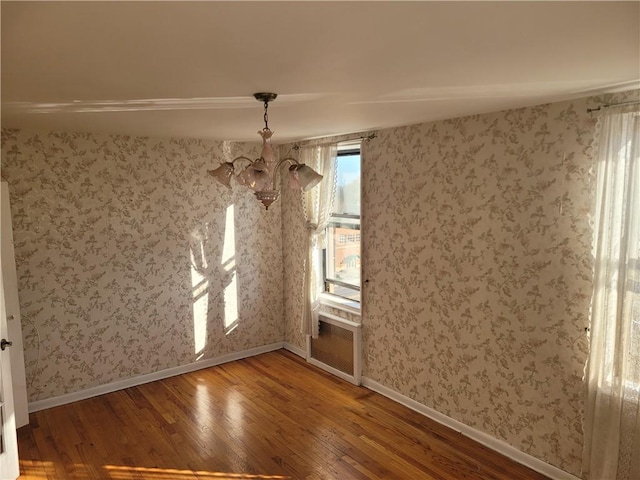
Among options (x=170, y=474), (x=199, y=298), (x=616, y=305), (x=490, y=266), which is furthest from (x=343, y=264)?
(x=616, y=305)

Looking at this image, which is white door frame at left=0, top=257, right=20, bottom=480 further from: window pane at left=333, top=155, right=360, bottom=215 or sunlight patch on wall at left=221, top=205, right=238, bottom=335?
window pane at left=333, top=155, right=360, bottom=215

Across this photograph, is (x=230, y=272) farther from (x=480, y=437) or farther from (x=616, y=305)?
(x=616, y=305)

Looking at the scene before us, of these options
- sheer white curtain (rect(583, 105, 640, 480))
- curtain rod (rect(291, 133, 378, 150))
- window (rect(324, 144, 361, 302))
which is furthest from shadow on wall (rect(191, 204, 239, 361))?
sheer white curtain (rect(583, 105, 640, 480))

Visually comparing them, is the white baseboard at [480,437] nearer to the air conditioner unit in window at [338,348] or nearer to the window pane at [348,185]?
the air conditioner unit in window at [338,348]

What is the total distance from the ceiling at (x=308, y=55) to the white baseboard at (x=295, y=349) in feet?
10.4

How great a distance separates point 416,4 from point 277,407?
11.9 feet

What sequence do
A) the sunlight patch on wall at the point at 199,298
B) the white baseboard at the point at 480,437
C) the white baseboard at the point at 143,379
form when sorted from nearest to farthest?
1. the white baseboard at the point at 480,437
2. the white baseboard at the point at 143,379
3. the sunlight patch on wall at the point at 199,298

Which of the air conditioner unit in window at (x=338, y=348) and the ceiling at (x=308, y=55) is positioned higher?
the ceiling at (x=308, y=55)

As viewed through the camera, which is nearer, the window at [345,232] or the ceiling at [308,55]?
the ceiling at [308,55]

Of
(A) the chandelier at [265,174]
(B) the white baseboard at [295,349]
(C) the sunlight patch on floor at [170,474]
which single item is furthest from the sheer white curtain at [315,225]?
(A) the chandelier at [265,174]

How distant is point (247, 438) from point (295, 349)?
1.89 metres

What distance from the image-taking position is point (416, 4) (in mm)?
1218

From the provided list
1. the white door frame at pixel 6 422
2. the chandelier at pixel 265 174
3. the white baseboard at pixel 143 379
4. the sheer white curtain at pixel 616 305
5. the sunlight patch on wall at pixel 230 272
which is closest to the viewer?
the chandelier at pixel 265 174

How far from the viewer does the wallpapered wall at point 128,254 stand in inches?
154
